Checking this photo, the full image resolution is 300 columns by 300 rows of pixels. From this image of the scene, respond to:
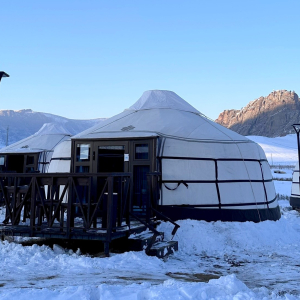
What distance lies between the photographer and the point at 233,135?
9.77 metres

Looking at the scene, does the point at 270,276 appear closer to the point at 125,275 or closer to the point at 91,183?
the point at 125,275

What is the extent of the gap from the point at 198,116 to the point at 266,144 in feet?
246

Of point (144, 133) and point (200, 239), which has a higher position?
point (144, 133)

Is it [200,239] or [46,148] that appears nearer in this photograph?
[200,239]

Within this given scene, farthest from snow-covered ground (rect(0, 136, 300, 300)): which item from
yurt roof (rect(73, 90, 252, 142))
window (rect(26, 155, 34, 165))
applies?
window (rect(26, 155, 34, 165))

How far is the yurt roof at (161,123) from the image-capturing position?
29.1ft

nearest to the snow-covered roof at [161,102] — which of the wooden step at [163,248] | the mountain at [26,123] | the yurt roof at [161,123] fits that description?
the yurt roof at [161,123]

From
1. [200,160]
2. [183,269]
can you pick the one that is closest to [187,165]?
[200,160]

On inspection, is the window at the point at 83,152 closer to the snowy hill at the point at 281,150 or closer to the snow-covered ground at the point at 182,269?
the snow-covered ground at the point at 182,269

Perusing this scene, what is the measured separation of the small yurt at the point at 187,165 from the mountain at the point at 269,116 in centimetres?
12376

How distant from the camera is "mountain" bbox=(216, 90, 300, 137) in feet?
437

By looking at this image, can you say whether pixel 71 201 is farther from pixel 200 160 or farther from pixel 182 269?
pixel 200 160

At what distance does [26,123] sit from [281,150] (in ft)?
219

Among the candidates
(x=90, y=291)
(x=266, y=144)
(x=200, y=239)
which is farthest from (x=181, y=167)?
(x=266, y=144)
